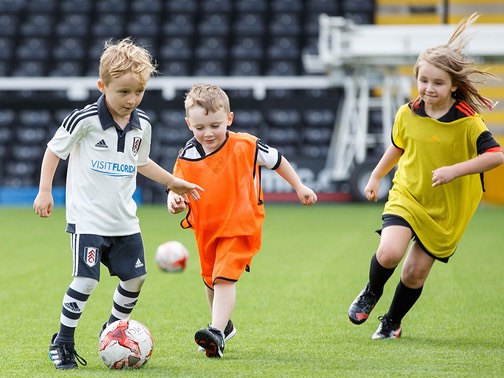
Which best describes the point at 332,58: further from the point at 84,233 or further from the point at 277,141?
the point at 84,233

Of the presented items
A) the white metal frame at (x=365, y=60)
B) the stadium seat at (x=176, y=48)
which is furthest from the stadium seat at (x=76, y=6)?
the white metal frame at (x=365, y=60)

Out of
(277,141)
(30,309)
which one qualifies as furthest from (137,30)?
(30,309)

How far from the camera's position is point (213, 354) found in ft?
16.5

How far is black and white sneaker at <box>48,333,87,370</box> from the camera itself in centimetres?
480

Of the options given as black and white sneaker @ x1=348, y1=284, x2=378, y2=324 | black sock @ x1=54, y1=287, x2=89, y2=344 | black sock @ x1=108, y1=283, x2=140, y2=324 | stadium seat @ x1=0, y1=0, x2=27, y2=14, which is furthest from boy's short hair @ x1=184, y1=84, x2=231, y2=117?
stadium seat @ x1=0, y1=0, x2=27, y2=14

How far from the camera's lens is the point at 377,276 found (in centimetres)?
563

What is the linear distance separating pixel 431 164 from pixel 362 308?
0.86 meters

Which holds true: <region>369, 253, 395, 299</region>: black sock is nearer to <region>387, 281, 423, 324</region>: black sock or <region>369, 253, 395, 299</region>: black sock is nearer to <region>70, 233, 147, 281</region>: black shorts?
<region>387, 281, 423, 324</region>: black sock

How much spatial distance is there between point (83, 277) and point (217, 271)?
27.7 inches

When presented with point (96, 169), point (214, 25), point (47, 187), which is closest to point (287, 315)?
point (96, 169)

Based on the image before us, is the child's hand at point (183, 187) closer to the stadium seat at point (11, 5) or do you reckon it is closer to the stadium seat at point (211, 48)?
the stadium seat at point (211, 48)

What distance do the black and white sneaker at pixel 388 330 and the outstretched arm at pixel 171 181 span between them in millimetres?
1296

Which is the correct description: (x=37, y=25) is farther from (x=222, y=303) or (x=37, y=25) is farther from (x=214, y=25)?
(x=222, y=303)

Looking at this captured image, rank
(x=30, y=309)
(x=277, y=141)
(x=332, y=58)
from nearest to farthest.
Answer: (x=30, y=309) → (x=332, y=58) → (x=277, y=141)
